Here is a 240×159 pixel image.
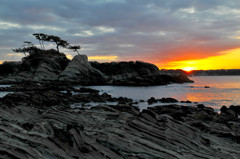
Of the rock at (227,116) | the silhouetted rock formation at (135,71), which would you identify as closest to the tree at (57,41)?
the silhouetted rock formation at (135,71)

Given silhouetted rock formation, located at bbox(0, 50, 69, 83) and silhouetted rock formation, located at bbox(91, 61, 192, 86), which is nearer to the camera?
silhouetted rock formation, located at bbox(0, 50, 69, 83)

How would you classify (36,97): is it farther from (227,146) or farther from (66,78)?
(66,78)

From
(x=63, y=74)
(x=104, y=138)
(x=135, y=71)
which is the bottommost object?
(x=104, y=138)

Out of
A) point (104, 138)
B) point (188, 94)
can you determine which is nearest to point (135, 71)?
point (188, 94)

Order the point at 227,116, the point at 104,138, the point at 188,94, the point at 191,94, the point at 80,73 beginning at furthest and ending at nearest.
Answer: the point at 80,73 < the point at 191,94 < the point at 188,94 < the point at 227,116 < the point at 104,138

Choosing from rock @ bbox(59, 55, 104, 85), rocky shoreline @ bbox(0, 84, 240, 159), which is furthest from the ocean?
rock @ bbox(59, 55, 104, 85)

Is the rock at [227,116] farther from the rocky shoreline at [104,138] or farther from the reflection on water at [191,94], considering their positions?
the reflection on water at [191,94]

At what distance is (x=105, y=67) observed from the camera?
131m

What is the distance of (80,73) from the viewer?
3915 inches

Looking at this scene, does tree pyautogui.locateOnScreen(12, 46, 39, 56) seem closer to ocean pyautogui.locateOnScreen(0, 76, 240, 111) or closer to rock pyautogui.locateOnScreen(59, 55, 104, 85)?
rock pyautogui.locateOnScreen(59, 55, 104, 85)

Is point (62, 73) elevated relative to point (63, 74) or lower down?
elevated

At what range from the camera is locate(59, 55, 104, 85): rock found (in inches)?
3730

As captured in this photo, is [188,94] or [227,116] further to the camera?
[188,94]

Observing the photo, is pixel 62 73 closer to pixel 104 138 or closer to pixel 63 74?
pixel 63 74
